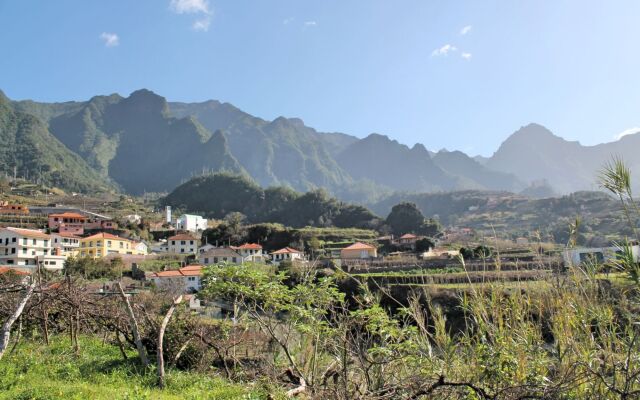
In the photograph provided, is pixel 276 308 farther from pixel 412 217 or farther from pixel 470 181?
pixel 470 181

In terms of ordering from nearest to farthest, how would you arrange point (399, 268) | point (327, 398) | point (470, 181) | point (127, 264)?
1. point (327, 398)
2. point (399, 268)
3. point (127, 264)
4. point (470, 181)

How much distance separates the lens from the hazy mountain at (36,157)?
86125mm

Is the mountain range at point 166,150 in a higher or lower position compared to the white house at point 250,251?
higher

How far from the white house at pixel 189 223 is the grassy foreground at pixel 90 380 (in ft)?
163

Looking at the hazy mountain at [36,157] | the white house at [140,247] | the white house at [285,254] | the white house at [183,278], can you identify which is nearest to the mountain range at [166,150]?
the hazy mountain at [36,157]

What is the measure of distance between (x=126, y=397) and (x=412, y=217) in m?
52.2

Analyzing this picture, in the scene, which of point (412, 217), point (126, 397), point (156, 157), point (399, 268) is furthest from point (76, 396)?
point (156, 157)

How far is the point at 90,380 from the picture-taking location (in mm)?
4930

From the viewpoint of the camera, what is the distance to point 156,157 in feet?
538

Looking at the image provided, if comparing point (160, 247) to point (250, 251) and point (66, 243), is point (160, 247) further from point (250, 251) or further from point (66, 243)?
point (250, 251)

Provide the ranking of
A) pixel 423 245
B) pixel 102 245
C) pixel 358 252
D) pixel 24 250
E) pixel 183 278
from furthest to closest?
pixel 423 245 → pixel 358 252 → pixel 102 245 → pixel 24 250 → pixel 183 278

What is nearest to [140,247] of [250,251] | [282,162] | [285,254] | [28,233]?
[250,251]

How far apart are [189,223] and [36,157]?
179ft

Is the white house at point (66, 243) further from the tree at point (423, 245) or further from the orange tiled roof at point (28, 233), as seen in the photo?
the tree at point (423, 245)
